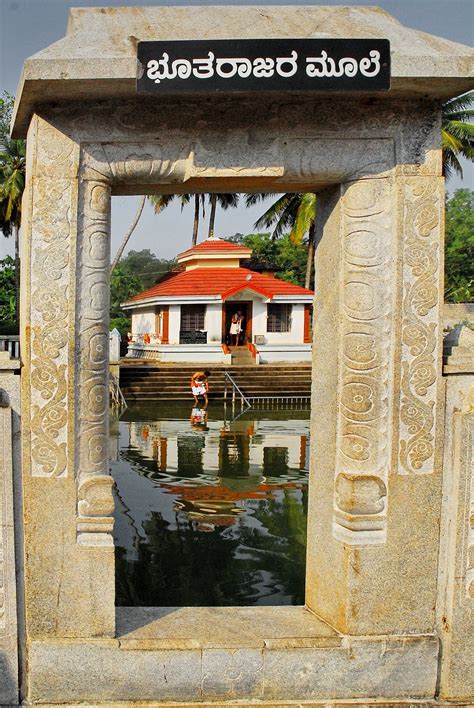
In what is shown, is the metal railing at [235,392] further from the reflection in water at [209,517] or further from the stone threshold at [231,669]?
the stone threshold at [231,669]

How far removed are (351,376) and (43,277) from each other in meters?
1.59

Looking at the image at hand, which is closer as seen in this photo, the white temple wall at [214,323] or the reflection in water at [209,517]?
the reflection in water at [209,517]

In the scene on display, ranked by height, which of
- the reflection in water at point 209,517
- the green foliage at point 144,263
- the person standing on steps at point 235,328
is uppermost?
the green foliage at point 144,263

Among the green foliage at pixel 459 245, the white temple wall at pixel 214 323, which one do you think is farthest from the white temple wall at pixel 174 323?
the green foliage at pixel 459 245

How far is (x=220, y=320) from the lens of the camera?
91.9ft

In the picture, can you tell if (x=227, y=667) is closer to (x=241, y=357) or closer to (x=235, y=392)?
(x=235, y=392)

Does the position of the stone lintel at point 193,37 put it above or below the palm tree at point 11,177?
below

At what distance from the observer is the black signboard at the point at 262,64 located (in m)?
2.99

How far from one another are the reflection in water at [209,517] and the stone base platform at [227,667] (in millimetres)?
1646

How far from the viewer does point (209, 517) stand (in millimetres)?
7367

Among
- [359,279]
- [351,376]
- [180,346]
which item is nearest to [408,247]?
[359,279]

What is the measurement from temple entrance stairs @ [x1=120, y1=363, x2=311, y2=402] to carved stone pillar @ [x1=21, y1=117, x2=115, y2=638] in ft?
56.6

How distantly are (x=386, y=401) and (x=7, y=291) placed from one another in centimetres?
2980

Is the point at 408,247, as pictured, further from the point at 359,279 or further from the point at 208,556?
the point at 208,556
